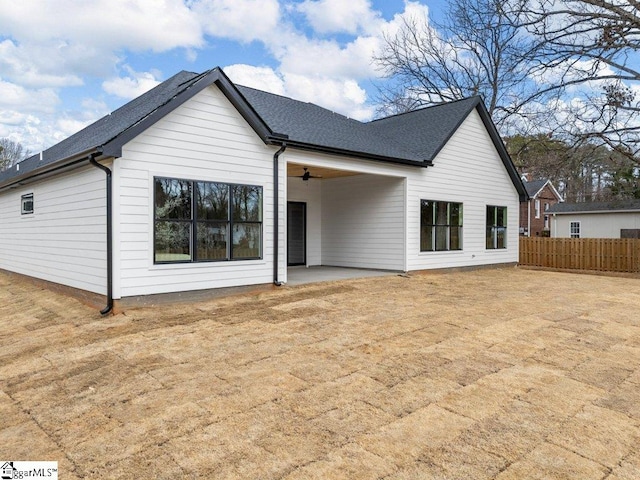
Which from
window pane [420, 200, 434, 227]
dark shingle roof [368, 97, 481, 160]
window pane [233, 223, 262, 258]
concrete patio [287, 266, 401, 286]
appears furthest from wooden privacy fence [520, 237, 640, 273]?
window pane [233, 223, 262, 258]

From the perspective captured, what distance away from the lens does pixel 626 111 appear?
1458 cm

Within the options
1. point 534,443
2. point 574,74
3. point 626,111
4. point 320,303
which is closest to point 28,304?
point 320,303

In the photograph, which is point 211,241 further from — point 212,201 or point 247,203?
point 247,203

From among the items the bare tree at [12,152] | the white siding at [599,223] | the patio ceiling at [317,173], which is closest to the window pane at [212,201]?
the patio ceiling at [317,173]

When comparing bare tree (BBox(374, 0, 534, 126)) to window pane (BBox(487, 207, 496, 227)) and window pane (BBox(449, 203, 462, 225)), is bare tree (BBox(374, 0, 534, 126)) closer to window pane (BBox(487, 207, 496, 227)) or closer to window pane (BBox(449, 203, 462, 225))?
window pane (BBox(487, 207, 496, 227))

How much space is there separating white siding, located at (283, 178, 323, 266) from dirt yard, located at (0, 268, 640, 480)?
643 cm

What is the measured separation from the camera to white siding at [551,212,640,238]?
23.7 metres

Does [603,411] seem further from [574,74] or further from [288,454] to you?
[574,74]

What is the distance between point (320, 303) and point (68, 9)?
1136 cm

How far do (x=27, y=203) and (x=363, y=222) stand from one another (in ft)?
29.2

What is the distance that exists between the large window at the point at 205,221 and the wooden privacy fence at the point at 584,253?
493 inches

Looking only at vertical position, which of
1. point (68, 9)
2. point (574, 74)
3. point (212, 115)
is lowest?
point (212, 115)

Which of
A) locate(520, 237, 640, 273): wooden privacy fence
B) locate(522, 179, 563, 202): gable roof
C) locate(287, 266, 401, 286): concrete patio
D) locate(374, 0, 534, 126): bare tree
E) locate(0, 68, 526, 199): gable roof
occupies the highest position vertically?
locate(374, 0, 534, 126): bare tree

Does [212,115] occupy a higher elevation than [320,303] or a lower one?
higher
